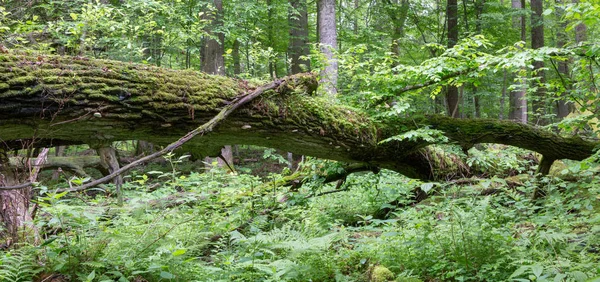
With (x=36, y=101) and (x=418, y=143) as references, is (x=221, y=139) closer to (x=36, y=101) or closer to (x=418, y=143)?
(x=36, y=101)

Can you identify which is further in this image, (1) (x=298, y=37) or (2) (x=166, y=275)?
(1) (x=298, y=37)

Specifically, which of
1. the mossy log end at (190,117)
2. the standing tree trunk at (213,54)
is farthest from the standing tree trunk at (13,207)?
the standing tree trunk at (213,54)

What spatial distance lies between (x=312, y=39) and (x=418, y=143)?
14.4 meters

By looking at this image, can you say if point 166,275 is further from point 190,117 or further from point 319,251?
point 190,117

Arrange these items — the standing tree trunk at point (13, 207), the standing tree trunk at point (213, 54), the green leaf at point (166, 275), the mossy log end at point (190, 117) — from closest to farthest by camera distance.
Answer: the green leaf at point (166, 275)
the mossy log end at point (190, 117)
the standing tree trunk at point (13, 207)
the standing tree trunk at point (213, 54)

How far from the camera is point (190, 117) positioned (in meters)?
3.76

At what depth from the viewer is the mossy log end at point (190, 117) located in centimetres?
317

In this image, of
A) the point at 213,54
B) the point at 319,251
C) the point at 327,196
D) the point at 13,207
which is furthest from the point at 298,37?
the point at 319,251

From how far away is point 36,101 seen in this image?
3.10 metres

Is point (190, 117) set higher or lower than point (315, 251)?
higher

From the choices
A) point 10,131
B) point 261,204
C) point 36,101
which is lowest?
point 261,204

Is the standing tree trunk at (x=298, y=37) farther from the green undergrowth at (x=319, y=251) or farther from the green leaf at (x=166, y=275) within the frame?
the green leaf at (x=166, y=275)

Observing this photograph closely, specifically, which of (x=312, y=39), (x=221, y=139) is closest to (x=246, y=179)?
(x=221, y=139)

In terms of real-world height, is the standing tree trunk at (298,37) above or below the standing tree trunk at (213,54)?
above
